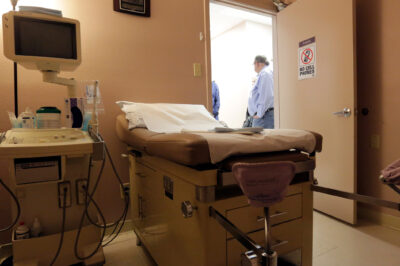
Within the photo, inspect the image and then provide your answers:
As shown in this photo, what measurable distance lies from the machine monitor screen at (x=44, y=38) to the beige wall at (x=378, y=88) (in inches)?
77.7

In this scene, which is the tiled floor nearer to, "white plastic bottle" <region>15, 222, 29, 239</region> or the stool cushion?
"white plastic bottle" <region>15, 222, 29, 239</region>

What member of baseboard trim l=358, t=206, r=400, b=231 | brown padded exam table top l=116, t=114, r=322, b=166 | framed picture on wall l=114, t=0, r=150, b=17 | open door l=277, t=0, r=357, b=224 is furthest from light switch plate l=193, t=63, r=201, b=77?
baseboard trim l=358, t=206, r=400, b=231

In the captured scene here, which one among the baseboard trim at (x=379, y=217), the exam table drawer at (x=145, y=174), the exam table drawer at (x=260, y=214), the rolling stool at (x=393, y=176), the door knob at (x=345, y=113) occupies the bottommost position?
the baseboard trim at (x=379, y=217)

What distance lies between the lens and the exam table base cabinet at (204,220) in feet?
2.56

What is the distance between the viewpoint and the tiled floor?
1.32 meters

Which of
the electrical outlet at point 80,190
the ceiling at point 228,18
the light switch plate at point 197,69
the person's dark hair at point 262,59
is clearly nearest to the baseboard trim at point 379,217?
the light switch plate at point 197,69

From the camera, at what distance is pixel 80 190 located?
1.17 m

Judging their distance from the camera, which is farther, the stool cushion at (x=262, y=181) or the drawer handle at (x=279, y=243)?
the drawer handle at (x=279, y=243)

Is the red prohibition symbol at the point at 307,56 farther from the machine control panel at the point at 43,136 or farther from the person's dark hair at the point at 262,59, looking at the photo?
the machine control panel at the point at 43,136

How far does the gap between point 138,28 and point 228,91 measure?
110 inches

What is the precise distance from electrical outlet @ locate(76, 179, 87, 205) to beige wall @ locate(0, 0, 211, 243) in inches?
19.9

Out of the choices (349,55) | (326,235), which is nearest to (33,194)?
(326,235)

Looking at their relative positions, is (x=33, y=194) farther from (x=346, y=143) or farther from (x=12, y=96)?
(x=346, y=143)

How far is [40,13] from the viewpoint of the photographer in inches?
40.7
